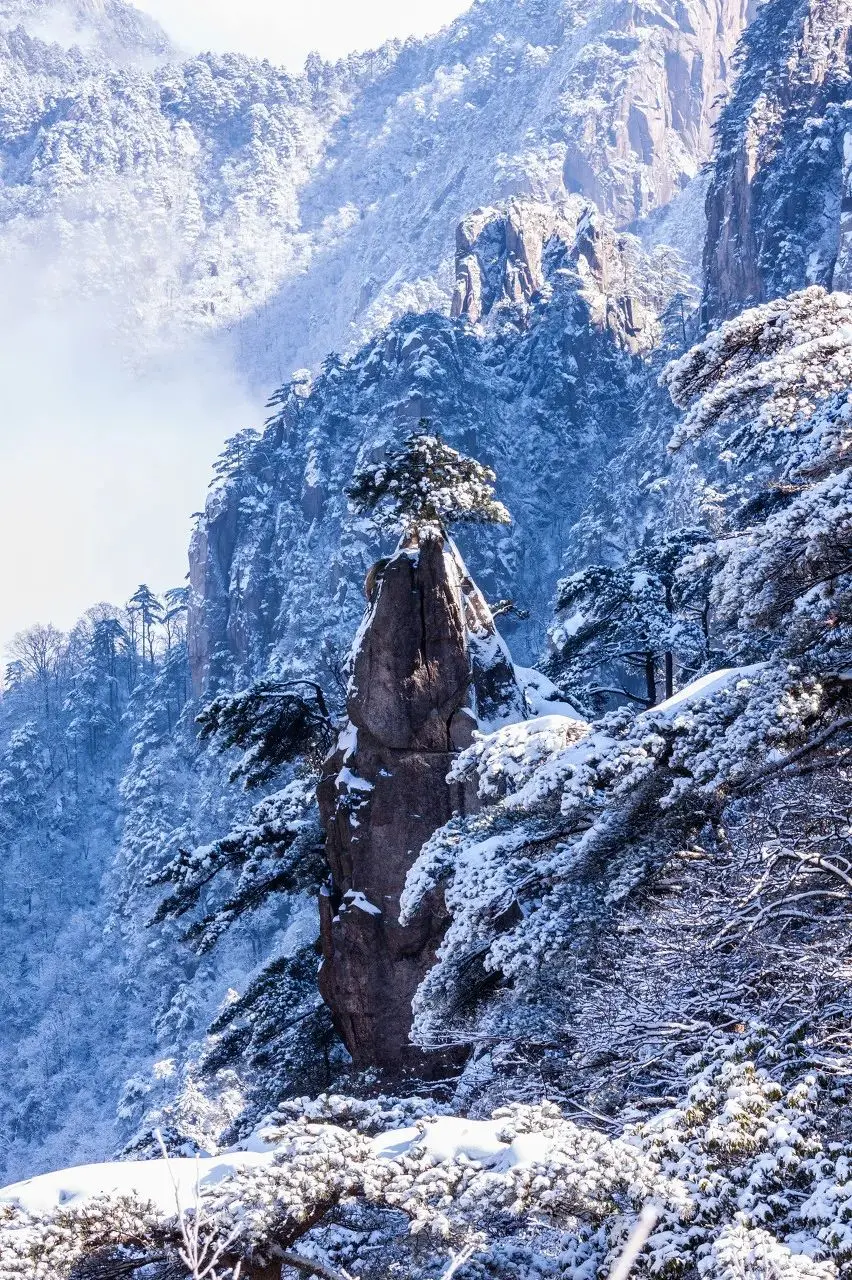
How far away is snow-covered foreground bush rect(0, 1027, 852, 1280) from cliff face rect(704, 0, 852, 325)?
223ft

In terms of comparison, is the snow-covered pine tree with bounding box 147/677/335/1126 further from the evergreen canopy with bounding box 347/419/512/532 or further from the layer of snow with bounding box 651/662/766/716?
the layer of snow with bounding box 651/662/766/716

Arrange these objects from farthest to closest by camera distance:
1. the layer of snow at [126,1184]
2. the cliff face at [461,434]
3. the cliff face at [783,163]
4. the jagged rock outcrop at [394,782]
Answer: the cliff face at [461,434] → the cliff face at [783,163] → the jagged rock outcrop at [394,782] → the layer of snow at [126,1184]

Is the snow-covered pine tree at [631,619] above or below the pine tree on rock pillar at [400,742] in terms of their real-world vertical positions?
above

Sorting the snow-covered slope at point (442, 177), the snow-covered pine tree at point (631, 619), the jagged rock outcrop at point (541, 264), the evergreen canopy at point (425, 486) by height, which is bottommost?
the snow-covered pine tree at point (631, 619)

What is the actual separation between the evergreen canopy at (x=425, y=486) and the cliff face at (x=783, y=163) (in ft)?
191

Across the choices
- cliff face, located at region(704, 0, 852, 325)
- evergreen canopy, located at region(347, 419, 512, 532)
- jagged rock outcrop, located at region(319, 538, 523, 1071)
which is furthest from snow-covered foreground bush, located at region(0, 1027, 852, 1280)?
cliff face, located at region(704, 0, 852, 325)

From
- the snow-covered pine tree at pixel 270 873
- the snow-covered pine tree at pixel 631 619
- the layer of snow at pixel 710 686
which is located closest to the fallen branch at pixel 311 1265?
the layer of snow at pixel 710 686

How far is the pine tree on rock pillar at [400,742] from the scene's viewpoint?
1575cm

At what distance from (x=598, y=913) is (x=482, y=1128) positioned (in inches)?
90.4

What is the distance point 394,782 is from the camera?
629 inches

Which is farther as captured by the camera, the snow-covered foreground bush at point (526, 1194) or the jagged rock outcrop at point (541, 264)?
the jagged rock outcrop at point (541, 264)

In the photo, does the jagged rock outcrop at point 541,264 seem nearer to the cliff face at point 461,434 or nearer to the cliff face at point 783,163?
the cliff face at point 461,434

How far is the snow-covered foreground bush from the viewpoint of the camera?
6496mm

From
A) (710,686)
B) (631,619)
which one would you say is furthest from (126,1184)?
(631,619)
